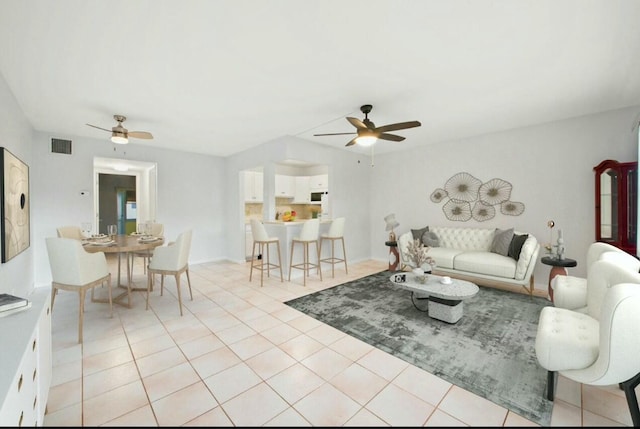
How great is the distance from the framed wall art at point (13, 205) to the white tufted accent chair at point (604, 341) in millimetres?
4628

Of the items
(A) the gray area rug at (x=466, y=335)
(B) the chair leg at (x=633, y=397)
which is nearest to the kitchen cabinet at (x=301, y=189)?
(A) the gray area rug at (x=466, y=335)

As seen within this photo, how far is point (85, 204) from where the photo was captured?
15.5ft

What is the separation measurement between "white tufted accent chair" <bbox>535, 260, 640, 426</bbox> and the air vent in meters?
6.67

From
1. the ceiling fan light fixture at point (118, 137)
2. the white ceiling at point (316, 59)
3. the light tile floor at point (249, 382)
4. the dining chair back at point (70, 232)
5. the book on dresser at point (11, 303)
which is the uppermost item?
the white ceiling at point (316, 59)

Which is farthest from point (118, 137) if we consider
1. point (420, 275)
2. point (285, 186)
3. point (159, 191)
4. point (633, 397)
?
point (633, 397)

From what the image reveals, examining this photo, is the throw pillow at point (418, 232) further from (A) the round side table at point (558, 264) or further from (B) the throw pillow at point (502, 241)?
(A) the round side table at point (558, 264)

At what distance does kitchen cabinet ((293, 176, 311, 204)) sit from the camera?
285 inches

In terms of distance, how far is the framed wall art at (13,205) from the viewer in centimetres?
259

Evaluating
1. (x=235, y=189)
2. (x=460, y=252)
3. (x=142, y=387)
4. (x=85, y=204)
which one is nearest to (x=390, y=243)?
(x=460, y=252)

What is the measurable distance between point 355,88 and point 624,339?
9.13 ft

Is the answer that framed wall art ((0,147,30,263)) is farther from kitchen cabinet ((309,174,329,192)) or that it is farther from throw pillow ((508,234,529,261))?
throw pillow ((508,234,529,261))

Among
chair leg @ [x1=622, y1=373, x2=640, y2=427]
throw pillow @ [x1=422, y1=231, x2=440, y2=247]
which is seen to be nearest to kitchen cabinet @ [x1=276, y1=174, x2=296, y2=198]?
throw pillow @ [x1=422, y1=231, x2=440, y2=247]

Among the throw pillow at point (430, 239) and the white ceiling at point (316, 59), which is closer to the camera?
the white ceiling at point (316, 59)

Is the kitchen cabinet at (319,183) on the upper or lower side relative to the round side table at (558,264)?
upper
